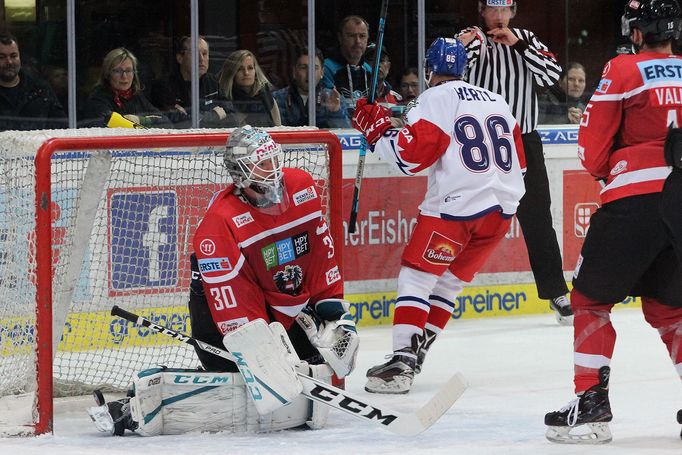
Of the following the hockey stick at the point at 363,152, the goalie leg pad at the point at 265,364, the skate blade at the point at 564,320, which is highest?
the hockey stick at the point at 363,152

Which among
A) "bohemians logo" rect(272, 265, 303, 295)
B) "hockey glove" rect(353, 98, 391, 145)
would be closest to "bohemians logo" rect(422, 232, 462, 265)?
"hockey glove" rect(353, 98, 391, 145)

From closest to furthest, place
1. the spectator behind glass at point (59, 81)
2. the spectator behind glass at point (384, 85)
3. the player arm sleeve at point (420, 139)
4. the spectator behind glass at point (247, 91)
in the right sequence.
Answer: the player arm sleeve at point (420, 139)
the spectator behind glass at point (59, 81)
the spectator behind glass at point (247, 91)
the spectator behind glass at point (384, 85)

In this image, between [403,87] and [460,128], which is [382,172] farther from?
[460,128]

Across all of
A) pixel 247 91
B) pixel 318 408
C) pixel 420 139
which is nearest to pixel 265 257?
pixel 318 408

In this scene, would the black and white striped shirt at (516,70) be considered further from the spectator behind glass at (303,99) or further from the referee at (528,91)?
the spectator behind glass at (303,99)

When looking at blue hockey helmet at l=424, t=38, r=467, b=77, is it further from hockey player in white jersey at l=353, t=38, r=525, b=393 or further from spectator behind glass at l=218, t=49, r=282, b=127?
spectator behind glass at l=218, t=49, r=282, b=127

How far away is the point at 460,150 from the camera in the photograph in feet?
15.6

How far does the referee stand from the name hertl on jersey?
1127 millimetres

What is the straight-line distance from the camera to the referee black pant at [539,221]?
236 inches

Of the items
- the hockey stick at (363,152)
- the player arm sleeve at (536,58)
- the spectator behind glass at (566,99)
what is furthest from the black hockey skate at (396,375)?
the spectator behind glass at (566,99)

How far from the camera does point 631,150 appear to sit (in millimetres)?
3736

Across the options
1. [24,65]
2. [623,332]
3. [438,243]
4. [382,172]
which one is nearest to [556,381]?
[438,243]

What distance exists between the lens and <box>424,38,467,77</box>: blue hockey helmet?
4.78m

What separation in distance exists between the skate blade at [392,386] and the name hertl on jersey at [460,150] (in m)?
0.58
